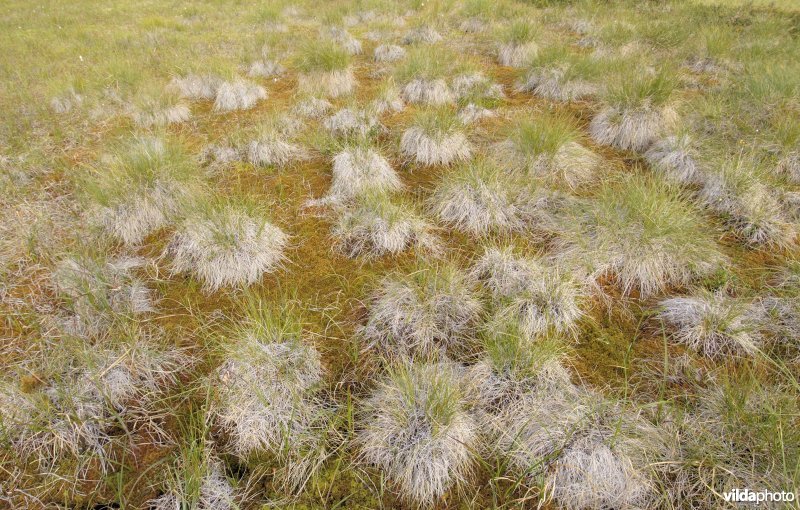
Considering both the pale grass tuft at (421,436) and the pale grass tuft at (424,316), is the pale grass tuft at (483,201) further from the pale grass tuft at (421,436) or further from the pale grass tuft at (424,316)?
the pale grass tuft at (421,436)

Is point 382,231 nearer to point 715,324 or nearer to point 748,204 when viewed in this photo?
point 715,324

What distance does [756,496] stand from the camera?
7.04ft

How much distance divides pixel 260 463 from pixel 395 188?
3.51m

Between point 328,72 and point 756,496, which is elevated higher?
point 328,72

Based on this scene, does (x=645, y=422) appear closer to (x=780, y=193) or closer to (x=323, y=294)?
(x=323, y=294)

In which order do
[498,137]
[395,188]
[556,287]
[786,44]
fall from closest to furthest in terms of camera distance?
[556,287] → [395,188] → [498,137] → [786,44]

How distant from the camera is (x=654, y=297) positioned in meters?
3.67

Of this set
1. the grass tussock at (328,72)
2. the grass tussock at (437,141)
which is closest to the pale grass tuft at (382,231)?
the grass tussock at (437,141)

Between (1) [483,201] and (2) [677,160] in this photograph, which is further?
(2) [677,160]

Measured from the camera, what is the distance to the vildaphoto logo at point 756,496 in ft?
6.81

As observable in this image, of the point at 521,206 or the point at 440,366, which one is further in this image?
the point at 521,206

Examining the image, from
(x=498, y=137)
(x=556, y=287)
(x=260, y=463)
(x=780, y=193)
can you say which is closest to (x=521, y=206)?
(x=556, y=287)

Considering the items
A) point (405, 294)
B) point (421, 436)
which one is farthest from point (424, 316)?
point (421, 436)

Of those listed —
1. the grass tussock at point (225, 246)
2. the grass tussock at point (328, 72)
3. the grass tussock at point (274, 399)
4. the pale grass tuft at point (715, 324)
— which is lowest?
the pale grass tuft at point (715, 324)
